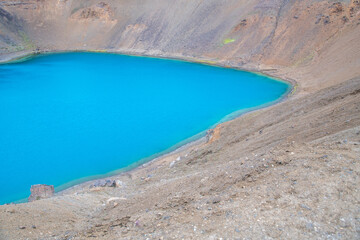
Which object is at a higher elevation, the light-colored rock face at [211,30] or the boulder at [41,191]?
the light-colored rock face at [211,30]

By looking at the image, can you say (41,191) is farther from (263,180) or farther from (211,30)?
(211,30)

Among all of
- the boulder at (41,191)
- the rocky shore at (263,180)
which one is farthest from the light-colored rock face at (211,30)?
the boulder at (41,191)

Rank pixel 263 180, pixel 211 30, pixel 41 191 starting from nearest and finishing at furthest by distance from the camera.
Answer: pixel 263 180, pixel 41 191, pixel 211 30

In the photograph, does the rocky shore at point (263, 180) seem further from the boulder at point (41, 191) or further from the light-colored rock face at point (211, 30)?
the boulder at point (41, 191)

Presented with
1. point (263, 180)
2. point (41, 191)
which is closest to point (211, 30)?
point (41, 191)

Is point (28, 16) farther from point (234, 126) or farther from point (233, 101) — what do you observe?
point (234, 126)

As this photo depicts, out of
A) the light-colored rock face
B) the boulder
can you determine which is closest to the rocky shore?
the light-colored rock face

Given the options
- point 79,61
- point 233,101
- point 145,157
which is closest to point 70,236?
point 145,157

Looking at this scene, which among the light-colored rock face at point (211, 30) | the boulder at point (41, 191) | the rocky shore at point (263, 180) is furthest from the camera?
the light-colored rock face at point (211, 30)
